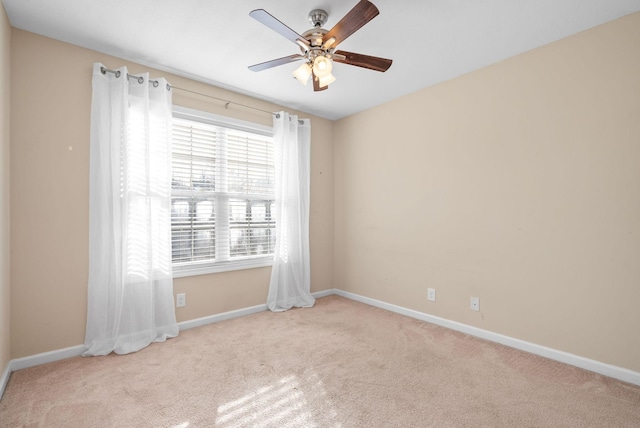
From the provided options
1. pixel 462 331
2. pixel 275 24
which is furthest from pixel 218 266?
pixel 462 331

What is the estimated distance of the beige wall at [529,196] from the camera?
87.6 inches

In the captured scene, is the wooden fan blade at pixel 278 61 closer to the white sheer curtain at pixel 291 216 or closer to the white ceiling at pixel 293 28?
the white ceiling at pixel 293 28

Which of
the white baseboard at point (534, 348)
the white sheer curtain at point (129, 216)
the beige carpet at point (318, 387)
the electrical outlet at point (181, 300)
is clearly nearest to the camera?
the beige carpet at point (318, 387)

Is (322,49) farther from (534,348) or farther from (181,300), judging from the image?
(534,348)

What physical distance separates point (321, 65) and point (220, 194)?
6.20 feet

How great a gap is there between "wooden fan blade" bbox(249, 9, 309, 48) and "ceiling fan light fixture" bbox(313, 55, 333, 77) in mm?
115

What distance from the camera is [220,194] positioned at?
345cm

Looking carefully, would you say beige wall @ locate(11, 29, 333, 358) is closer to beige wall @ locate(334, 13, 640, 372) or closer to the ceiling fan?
the ceiling fan

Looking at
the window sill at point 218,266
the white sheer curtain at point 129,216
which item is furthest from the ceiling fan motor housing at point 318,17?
the window sill at point 218,266

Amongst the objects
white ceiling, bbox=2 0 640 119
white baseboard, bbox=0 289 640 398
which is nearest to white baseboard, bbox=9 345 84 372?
white baseboard, bbox=0 289 640 398

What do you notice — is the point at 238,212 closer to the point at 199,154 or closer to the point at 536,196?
the point at 199,154

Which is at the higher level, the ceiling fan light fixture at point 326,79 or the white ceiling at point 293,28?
the white ceiling at point 293,28

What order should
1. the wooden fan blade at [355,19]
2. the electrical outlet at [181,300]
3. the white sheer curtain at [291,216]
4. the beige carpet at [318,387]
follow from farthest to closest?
the white sheer curtain at [291,216]
the electrical outlet at [181,300]
the beige carpet at [318,387]
the wooden fan blade at [355,19]

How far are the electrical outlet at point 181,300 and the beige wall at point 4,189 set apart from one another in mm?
1197
